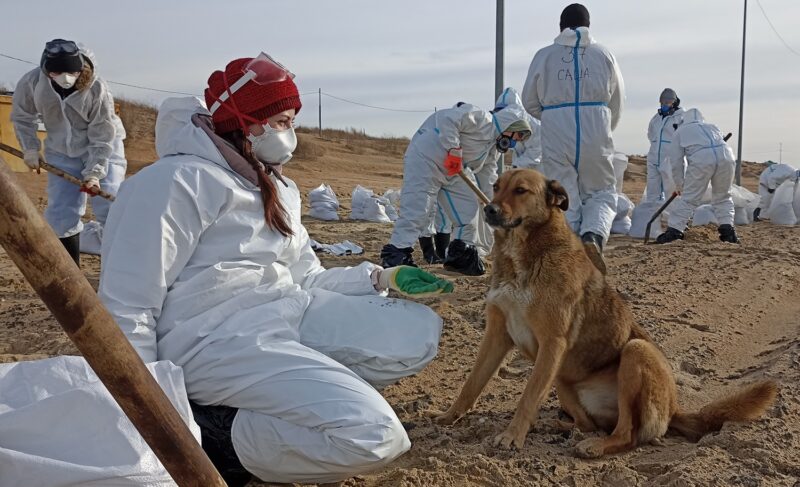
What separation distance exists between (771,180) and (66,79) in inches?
540

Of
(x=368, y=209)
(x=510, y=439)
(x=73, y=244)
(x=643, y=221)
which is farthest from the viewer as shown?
(x=368, y=209)

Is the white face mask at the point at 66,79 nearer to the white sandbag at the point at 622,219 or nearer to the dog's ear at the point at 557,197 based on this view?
the dog's ear at the point at 557,197

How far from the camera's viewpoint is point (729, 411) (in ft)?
13.2

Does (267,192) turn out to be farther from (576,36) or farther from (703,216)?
(703,216)

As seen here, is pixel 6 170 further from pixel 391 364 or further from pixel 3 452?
pixel 391 364

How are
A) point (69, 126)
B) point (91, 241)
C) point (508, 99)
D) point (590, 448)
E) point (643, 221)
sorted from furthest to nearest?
1. point (643, 221)
2. point (508, 99)
3. point (91, 241)
4. point (69, 126)
5. point (590, 448)

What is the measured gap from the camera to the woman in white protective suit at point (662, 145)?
46.4 ft

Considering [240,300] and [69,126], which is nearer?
[240,300]

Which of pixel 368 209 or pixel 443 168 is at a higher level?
pixel 443 168

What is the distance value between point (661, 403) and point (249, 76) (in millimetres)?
2404

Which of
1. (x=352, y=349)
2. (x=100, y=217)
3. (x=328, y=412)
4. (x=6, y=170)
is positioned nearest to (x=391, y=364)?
(x=352, y=349)

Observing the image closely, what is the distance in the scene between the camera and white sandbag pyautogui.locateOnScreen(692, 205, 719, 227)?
543 inches

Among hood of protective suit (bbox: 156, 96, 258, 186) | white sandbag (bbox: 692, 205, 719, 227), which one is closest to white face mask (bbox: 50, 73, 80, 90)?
hood of protective suit (bbox: 156, 96, 258, 186)

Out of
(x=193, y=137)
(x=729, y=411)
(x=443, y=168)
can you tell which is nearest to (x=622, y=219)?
(x=443, y=168)
